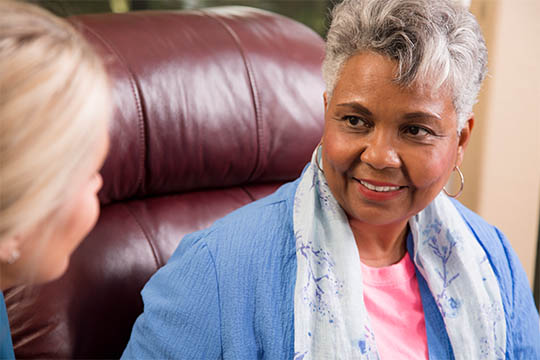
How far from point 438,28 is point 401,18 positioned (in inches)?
2.7

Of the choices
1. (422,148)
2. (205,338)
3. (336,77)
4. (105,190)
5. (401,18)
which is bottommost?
(205,338)

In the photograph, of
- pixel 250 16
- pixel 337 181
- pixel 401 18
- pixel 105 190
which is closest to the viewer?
pixel 401 18

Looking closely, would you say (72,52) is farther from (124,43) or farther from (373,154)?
(124,43)

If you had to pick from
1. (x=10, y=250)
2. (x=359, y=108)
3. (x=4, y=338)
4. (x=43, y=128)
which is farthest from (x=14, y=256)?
(x=359, y=108)

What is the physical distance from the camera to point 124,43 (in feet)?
4.53

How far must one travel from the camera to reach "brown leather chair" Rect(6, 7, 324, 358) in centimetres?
128

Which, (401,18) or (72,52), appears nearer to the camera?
(72,52)

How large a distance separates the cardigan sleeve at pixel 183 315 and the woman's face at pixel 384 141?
31 cm

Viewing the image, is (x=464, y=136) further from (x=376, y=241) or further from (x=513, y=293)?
(x=513, y=293)

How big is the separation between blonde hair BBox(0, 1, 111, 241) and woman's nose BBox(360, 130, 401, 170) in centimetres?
54

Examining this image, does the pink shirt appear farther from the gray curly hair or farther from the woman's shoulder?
the gray curly hair

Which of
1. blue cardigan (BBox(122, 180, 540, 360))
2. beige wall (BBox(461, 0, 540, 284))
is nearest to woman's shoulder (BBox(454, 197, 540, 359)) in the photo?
blue cardigan (BBox(122, 180, 540, 360))

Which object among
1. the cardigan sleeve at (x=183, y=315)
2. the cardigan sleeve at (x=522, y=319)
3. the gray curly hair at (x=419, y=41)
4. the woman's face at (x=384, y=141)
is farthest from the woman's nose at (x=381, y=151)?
the cardigan sleeve at (x=522, y=319)

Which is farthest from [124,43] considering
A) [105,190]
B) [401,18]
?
[401,18]
